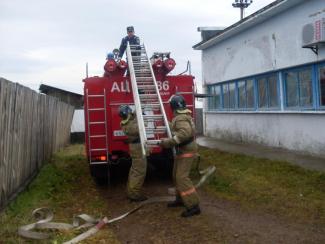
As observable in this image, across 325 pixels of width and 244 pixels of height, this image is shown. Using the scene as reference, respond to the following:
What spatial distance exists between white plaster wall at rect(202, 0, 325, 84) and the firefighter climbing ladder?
4537 mm

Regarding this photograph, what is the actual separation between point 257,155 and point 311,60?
9.58 ft

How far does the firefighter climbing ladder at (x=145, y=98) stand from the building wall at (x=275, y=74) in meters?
4.59

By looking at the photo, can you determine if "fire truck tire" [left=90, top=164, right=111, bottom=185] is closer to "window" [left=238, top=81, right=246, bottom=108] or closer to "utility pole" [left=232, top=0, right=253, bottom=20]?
"window" [left=238, top=81, right=246, bottom=108]

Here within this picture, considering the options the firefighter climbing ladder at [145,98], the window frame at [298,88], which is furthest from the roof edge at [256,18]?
the firefighter climbing ladder at [145,98]

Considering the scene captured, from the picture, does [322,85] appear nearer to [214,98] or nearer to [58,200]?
[58,200]

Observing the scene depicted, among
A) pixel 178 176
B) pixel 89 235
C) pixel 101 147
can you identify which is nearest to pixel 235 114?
pixel 101 147

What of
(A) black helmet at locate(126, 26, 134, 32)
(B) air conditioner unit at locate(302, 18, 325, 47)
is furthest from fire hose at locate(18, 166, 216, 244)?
(B) air conditioner unit at locate(302, 18, 325, 47)

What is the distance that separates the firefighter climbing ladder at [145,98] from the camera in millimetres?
7766

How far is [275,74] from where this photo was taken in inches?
557

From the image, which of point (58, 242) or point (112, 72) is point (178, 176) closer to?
point (58, 242)

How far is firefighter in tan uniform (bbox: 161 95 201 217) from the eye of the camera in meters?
6.89

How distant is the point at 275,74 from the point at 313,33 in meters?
2.95

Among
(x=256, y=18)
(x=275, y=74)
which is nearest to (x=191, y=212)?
(x=275, y=74)

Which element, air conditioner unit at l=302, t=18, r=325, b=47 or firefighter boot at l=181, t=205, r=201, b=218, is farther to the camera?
air conditioner unit at l=302, t=18, r=325, b=47
